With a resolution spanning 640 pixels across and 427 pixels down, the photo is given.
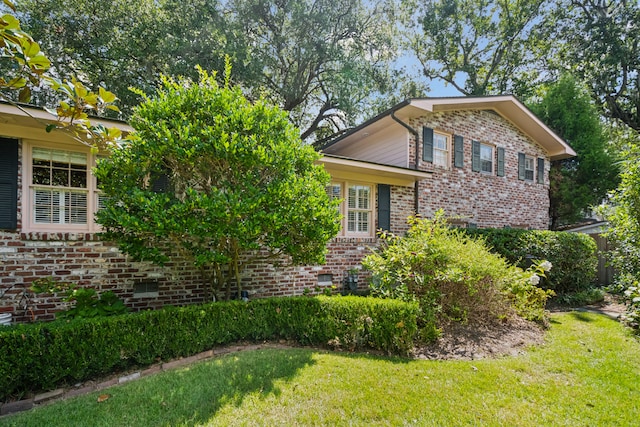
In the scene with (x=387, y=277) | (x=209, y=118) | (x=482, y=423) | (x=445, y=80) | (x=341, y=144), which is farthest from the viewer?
(x=445, y=80)

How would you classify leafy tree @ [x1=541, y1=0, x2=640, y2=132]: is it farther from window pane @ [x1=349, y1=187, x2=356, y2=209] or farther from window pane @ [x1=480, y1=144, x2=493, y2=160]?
window pane @ [x1=349, y1=187, x2=356, y2=209]

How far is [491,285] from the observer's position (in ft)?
17.8

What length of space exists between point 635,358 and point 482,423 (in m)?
3.22

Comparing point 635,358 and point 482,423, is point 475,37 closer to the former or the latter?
point 635,358

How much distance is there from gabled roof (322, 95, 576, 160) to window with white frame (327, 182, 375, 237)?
2.60 m

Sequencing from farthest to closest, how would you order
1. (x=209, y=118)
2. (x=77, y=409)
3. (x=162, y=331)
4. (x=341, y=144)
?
(x=341, y=144)
(x=209, y=118)
(x=162, y=331)
(x=77, y=409)

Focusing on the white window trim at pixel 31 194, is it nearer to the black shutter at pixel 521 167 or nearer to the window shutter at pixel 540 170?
the black shutter at pixel 521 167

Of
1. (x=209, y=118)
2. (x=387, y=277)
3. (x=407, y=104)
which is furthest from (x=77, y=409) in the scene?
(x=407, y=104)

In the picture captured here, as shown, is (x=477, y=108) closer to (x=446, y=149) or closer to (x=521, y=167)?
(x=446, y=149)

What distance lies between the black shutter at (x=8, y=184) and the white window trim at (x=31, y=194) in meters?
0.13

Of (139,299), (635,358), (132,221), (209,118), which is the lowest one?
(635,358)

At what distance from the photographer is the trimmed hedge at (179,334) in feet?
10.9

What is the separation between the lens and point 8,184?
15.3ft

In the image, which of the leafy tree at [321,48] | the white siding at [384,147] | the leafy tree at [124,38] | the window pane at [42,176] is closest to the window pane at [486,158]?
the white siding at [384,147]
